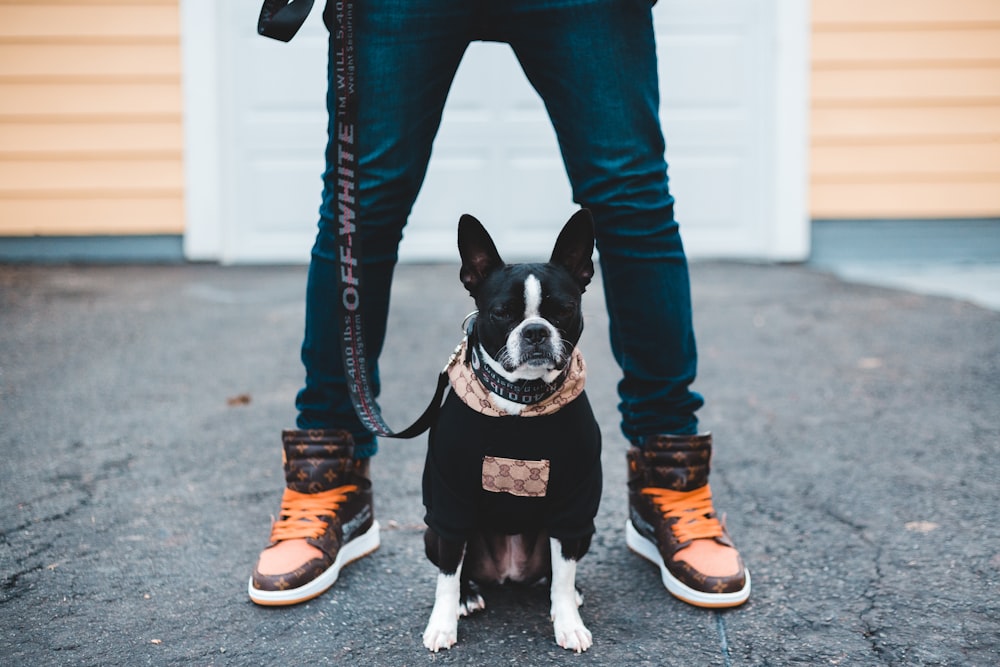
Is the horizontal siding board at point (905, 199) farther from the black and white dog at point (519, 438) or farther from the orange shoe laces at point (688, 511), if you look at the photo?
the black and white dog at point (519, 438)

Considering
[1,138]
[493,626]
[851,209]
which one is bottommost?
[493,626]

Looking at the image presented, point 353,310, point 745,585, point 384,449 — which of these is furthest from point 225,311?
point 745,585

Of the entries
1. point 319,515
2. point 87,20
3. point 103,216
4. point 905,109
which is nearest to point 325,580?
point 319,515

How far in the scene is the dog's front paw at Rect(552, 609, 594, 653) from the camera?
5.73 feet

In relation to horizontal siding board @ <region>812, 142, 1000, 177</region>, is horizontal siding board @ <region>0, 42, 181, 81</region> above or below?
above

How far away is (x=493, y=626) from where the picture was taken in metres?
1.83

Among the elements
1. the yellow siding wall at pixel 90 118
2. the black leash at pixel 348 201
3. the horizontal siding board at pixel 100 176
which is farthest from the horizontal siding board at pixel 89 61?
the black leash at pixel 348 201

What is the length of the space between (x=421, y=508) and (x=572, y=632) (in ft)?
2.63

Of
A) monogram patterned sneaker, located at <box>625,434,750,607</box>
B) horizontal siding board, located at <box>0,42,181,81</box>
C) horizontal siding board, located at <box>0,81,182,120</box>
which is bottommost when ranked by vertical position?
monogram patterned sneaker, located at <box>625,434,750,607</box>

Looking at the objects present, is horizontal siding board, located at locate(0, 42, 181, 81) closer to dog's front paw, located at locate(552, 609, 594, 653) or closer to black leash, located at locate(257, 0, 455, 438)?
black leash, located at locate(257, 0, 455, 438)

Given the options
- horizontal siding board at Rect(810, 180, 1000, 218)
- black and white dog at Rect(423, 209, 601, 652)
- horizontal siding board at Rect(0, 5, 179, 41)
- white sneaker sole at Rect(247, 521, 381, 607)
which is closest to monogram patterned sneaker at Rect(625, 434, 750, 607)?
black and white dog at Rect(423, 209, 601, 652)

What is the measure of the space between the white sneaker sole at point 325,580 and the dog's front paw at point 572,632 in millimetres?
513

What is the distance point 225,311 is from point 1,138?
281cm

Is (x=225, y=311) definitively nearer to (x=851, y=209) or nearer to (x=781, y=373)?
(x=781, y=373)
